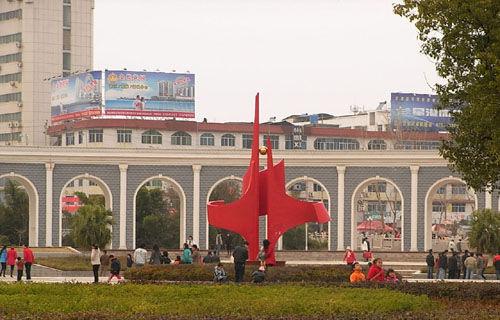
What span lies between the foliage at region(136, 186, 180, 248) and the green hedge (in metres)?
31.5

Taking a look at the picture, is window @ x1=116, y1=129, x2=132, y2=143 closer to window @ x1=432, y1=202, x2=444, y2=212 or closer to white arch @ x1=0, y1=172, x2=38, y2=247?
white arch @ x1=0, y1=172, x2=38, y2=247

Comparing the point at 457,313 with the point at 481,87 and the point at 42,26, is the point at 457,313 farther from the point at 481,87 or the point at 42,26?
the point at 42,26

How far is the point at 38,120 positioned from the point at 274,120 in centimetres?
1946

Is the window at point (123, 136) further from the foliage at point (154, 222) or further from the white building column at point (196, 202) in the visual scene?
the white building column at point (196, 202)

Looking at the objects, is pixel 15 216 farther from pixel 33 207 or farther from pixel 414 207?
pixel 414 207

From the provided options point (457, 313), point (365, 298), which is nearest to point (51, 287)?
point (365, 298)

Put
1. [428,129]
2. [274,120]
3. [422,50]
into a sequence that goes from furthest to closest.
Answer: [274,120] → [428,129] → [422,50]

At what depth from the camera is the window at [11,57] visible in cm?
8362

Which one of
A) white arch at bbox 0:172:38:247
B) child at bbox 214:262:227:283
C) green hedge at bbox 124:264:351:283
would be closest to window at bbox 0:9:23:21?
white arch at bbox 0:172:38:247

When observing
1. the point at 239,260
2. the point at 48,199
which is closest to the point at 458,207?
the point at 48,199

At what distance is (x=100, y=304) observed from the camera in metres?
19.5

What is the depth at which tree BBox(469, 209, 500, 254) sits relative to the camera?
44.9 m

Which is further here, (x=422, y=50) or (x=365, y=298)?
(x=422, y=50)

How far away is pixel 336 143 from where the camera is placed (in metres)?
87.4
